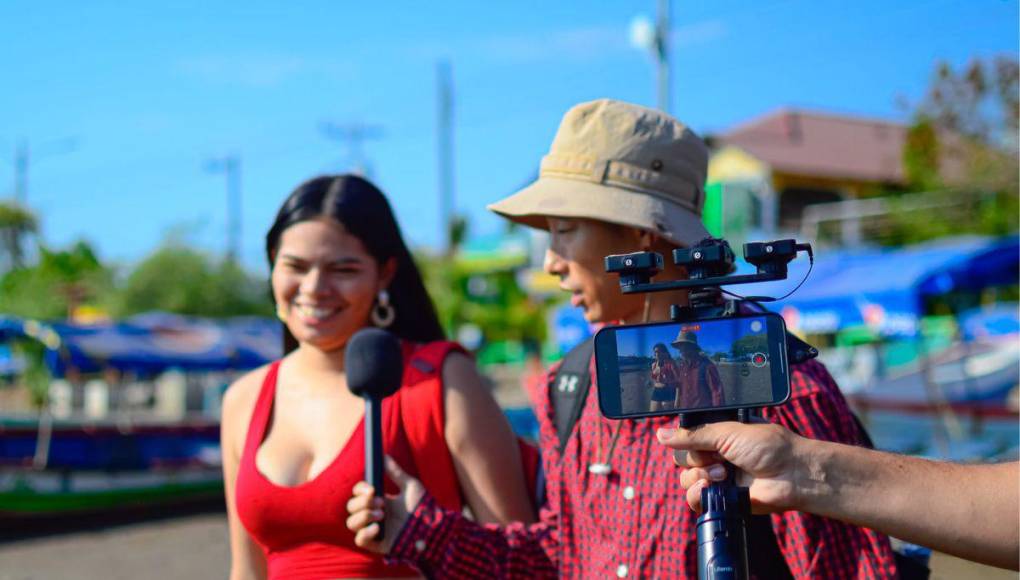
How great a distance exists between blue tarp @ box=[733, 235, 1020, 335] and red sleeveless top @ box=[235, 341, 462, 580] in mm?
6159

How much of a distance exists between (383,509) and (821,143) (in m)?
38.4

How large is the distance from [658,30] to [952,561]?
12.7m

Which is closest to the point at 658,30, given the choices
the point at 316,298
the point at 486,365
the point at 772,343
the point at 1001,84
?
the point at 1001,84

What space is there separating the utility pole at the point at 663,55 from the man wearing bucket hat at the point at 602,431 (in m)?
12.1

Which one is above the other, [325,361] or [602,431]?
[325,361]

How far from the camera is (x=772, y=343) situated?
1.41 meters

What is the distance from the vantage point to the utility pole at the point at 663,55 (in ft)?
46.2

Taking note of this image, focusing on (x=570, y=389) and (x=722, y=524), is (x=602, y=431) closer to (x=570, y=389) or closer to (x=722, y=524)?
(x=570, y=389)

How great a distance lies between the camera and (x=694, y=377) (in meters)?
1.41

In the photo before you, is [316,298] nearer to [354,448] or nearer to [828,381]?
[354,448]

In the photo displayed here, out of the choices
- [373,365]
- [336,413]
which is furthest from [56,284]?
[373,365]

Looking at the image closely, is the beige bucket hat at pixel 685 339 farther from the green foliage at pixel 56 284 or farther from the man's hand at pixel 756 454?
the green foliage at pixel 56 284

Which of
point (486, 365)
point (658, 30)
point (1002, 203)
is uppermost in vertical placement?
point (658, 30)

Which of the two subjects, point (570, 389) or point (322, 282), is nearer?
point (570, 389)
